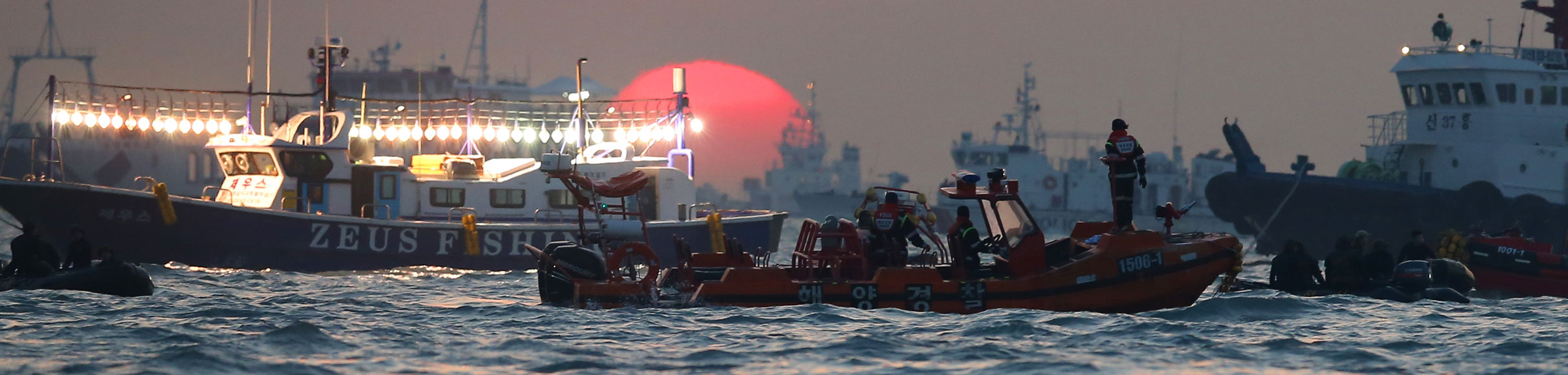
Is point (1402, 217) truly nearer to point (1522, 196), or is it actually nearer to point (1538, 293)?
point (1522, 196)

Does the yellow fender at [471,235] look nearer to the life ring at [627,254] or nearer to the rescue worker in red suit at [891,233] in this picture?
the life ring at [627,254]

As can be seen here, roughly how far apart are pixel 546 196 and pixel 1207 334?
55.4 ft

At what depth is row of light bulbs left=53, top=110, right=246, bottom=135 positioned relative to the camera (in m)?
27.8

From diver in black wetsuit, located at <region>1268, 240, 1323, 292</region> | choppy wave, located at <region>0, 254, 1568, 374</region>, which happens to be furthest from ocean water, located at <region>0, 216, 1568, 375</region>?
diver in black wetsuit, located at <region>1268, 240, 1323, 292</region>

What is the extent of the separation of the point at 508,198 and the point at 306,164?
12.2 ft

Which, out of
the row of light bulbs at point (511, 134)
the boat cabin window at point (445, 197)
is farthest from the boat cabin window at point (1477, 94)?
the boat cabin window at point (445, 197)

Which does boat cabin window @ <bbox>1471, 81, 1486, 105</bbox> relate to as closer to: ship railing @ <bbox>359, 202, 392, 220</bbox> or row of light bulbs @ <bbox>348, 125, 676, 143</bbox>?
row of light bulbs @ <bbox>348, 125, 676, 143</bbox>

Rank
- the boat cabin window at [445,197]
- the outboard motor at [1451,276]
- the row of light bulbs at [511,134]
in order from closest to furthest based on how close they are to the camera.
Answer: the outboard motor at [1451,276]
the boat cabin window at [445,197]
the row of light bulbs at [511,134]

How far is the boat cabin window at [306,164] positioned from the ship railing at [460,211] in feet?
7.47

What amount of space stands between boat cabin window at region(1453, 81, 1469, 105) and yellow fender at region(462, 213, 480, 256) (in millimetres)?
29841

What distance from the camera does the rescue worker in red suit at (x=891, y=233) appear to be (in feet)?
53.8

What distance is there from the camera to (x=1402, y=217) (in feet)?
134

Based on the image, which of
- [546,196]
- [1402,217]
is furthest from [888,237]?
[1402,217]

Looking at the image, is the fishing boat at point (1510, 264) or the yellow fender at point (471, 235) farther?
the yellow fender at point (471, 235)
